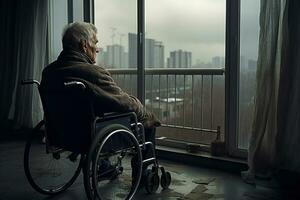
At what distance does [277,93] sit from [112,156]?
48.2 inches

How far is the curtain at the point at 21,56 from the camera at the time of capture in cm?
422

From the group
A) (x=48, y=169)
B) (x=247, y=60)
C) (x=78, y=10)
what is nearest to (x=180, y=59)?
(x=247, y=60)

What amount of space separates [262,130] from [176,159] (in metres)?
1.02

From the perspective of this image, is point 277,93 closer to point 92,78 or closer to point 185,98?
point 92,78

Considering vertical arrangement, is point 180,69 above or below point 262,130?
above

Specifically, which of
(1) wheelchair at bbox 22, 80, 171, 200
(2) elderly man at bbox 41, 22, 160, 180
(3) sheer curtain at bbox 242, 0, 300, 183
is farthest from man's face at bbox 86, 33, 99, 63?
(3) sheer curtain at bbox 242, 0, 300, 183

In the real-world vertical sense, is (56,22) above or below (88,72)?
above

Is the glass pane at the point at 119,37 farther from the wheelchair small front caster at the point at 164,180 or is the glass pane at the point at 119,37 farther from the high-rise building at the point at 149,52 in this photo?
the wheelchair small front caster at the point at 164,180

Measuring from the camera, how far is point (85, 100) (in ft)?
6.43

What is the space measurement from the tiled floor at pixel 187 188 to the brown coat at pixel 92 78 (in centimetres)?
70

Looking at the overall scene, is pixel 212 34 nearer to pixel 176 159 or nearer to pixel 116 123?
pixel 176 159

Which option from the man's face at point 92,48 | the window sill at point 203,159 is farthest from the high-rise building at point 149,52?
the man's face at point 92,48

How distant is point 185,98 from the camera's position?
12.8 ft

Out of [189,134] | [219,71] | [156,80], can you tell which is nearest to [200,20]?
[219,71]
